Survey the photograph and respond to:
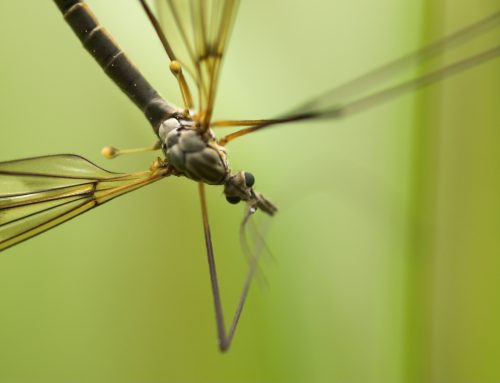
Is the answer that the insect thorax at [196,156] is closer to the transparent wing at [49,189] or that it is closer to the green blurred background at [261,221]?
the transparent wing at [49,189]

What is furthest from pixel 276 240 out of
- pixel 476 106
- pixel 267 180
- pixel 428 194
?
pixel 476 106

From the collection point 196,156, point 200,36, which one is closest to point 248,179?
point 196,156

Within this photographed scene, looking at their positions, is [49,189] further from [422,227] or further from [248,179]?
[422,227]

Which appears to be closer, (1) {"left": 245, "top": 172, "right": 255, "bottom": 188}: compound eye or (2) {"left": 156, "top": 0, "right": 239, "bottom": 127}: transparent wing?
Result: (2) {"left": 156, "top": 0, "right": 239, "bottom": 127}: transparent wing

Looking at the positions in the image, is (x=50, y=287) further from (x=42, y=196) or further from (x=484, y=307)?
(x=484, y=307)

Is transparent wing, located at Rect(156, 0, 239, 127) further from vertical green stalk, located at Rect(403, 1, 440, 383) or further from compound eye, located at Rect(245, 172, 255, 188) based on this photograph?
vertical green stalk, located at Rect(403, 1, 440, 383)

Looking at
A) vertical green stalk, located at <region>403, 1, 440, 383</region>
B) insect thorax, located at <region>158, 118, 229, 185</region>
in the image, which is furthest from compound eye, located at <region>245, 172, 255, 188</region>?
vertical green stalk, located at <region>403, 1, 440, 383</region>
